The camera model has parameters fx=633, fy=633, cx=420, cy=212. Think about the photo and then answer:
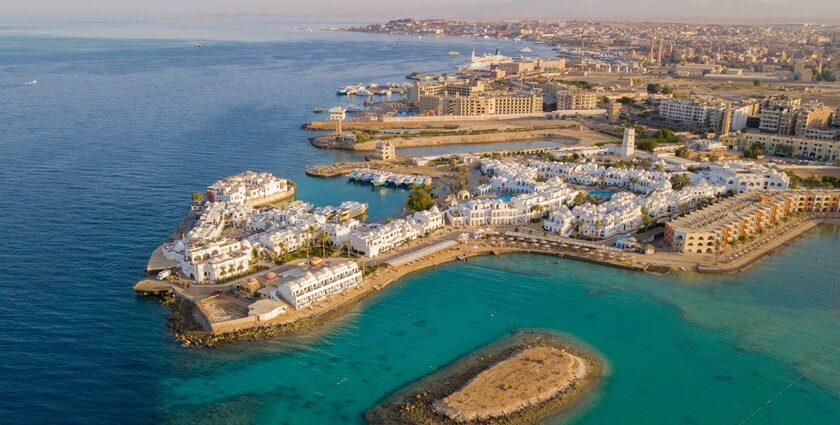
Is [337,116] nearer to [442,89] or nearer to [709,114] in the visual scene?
[442,89]

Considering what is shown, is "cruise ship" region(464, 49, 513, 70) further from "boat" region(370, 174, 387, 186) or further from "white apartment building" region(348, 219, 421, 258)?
"white apartment building" region(348, 219, 421, 258)

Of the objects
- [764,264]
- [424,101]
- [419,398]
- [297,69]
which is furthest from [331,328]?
[297,69]

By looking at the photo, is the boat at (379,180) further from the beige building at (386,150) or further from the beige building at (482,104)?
the beige building at (482,104)

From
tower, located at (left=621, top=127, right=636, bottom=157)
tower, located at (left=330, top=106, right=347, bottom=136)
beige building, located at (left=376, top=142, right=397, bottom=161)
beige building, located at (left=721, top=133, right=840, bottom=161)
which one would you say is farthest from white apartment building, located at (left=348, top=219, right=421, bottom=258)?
beige building, located at (left=721, top=133, right=840, bottom=161)

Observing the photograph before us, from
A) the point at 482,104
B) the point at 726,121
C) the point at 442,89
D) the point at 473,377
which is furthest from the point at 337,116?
the point at 473,377

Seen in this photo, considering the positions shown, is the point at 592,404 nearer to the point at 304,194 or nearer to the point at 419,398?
the point at 419,398

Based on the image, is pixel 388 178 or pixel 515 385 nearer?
pixel 515 385

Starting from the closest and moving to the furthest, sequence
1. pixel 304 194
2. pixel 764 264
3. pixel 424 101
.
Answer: pixel 764 264 < pixel 304 194 < pixel 424 101
